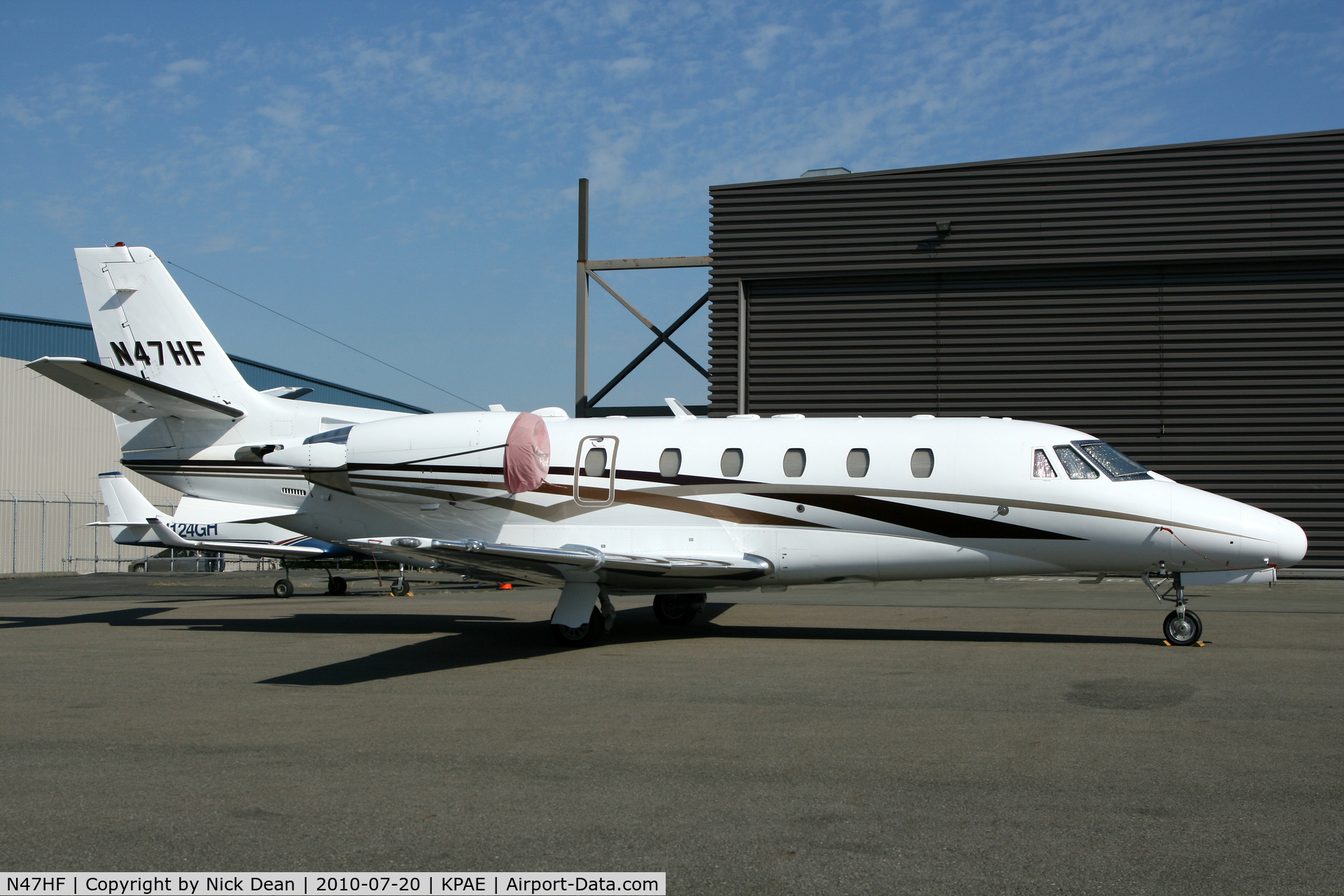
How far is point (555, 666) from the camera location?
10.8 meters

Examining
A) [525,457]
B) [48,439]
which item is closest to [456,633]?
[525,457]

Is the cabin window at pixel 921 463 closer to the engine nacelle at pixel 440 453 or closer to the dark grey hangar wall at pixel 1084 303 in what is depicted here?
the engine nacelle at pixel 440 453

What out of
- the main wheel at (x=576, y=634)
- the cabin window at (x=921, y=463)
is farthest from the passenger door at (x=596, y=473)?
the cabin window at (x=921, y=463)

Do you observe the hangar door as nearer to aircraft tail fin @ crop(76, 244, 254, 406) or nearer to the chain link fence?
aircraft tail fin @ crop(76, 244, 254, 406)

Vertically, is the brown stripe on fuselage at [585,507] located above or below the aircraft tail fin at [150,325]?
below

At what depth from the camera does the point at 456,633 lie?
14.3 metres

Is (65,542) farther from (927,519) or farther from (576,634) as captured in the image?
(927,519)

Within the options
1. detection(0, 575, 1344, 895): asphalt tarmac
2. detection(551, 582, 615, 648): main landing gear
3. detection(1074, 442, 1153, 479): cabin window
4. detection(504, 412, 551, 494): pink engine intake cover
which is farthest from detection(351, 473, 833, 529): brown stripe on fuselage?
detection(1074, 442, 1153, 479): cabin window

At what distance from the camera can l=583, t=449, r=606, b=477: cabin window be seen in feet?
45.2

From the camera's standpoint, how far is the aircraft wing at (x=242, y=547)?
2538cm

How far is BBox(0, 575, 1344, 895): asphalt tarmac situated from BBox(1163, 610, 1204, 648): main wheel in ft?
1.71

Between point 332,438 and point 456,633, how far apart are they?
3.45 metres

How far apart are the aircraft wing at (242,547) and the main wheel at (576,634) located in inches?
614

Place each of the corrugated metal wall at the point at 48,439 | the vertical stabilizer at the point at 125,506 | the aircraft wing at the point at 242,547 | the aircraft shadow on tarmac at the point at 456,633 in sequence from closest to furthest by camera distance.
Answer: the aircraft shadow on tarmac at the point at 456,633, the aircraft wing at the point at 242,547, the vertical stabilizer at the point at 125,506, the corrugated metal wall at the point at 48,439
